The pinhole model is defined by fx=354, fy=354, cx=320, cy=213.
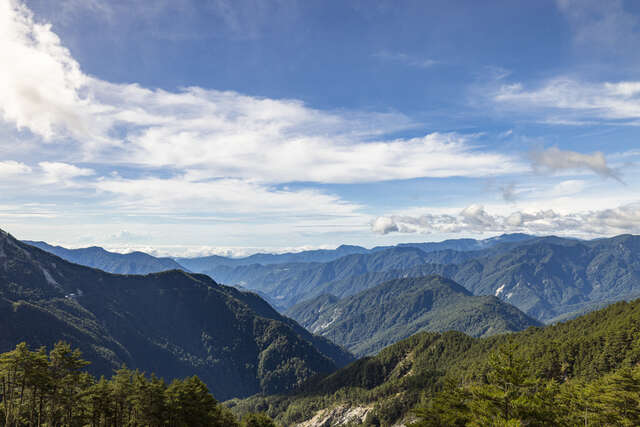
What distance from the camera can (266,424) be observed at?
429 ft

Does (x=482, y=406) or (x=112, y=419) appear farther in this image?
(x=112, y=419)

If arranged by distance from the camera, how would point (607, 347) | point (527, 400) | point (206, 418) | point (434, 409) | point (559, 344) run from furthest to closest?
1. point (559, 344)
2. point (607, 347)
3. point (206, 418)
4. point (434, 409)
5. point (527, 400)

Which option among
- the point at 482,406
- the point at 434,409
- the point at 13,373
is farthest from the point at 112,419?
the point at 482,406

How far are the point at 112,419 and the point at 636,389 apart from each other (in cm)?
9805

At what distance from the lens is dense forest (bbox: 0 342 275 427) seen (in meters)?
58.8

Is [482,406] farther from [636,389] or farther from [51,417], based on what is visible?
[51,417]

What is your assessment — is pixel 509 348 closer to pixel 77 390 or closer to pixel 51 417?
pixel 77 390

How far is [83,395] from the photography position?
68.5m

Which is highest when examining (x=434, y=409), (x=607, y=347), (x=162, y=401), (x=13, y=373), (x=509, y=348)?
(x=509, y=348)

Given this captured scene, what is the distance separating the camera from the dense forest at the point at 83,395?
5884 centimetres

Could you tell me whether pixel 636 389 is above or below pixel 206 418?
above

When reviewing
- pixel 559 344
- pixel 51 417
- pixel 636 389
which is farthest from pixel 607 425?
pixel 559 344

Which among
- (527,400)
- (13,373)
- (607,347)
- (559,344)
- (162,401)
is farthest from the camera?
(559,344)

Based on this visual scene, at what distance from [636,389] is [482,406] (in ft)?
126
